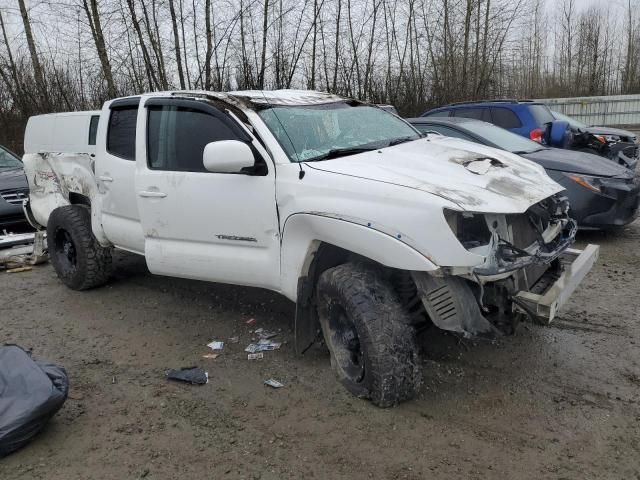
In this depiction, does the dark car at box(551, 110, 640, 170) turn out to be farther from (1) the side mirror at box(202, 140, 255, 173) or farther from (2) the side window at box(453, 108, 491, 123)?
(1) the side mirror at box(202, 140, 255, 173)

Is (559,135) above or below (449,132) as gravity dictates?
below

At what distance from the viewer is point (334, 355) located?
3.44m

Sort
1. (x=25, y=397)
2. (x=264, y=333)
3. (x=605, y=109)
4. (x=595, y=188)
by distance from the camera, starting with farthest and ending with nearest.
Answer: (x=605, y=109) < (x=595, y=188) < (x=264, y=333) < (x=25, y=397)

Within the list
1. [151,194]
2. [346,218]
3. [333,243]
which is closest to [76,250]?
[151,194]

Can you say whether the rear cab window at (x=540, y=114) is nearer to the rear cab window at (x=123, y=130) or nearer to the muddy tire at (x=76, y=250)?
the rear cab window at (x=123, y=130)

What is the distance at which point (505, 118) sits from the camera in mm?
9375

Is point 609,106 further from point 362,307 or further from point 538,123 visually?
point 362,307

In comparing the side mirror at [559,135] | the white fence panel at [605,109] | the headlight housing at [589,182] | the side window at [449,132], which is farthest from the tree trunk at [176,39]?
the white fence panel at [605,109]

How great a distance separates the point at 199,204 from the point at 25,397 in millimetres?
1612

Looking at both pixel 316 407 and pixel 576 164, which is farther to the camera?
pixel 576 164

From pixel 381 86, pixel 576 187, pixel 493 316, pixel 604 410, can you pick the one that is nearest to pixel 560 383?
pixel 604 410

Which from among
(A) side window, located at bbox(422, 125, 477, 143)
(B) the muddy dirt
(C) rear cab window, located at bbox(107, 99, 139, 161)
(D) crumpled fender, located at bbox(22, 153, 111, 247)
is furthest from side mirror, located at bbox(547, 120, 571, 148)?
(D) crumpled fender, located at bbox(22, 153, 111, 247)

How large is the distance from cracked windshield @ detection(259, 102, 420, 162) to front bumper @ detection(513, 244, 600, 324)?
4.68 ft

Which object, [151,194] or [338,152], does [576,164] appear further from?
[151,194]
